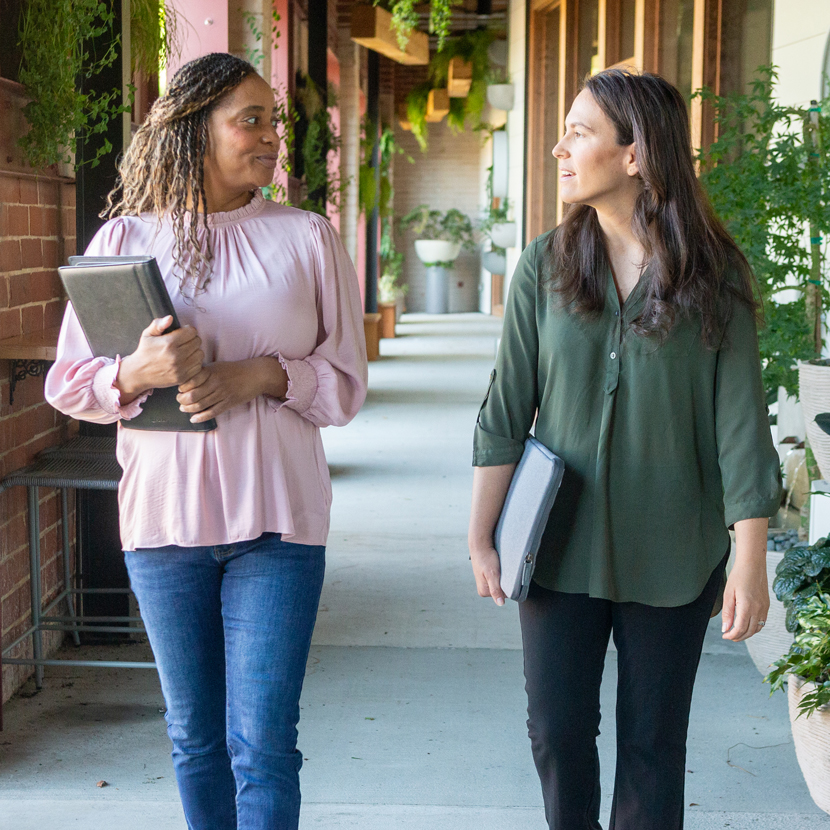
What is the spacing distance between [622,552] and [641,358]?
0.94ft

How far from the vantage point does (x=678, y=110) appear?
1.56m

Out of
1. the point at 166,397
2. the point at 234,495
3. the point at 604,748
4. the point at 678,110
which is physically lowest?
the point at 604,748

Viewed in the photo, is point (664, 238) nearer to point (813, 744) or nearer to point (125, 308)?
point (125, 308)

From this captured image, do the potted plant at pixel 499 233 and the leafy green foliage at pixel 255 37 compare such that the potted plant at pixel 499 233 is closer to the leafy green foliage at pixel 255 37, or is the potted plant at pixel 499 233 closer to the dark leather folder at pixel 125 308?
the leafy green foliage at pixel 255 37

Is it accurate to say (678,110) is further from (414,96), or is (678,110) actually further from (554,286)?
(414,96)

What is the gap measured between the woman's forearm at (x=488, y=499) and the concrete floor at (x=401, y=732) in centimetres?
85

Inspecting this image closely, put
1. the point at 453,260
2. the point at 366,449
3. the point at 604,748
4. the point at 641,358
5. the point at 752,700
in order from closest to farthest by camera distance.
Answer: the point at 641,358 < the point at 604,748 < the point at 752,700 < the point at 366,449 < the point at 453,260

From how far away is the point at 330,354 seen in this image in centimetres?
167

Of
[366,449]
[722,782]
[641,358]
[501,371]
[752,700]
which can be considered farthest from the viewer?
[366,449]

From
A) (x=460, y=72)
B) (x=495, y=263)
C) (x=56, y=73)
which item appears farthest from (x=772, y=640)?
(x=460, y=72)

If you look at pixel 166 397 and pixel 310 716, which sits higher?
pixel 166 397

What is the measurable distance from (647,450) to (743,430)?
0.45ft

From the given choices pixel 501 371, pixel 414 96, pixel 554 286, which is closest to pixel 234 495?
pixel 501 371

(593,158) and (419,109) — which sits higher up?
(419,109)
